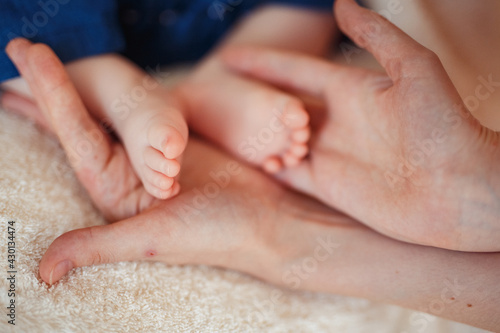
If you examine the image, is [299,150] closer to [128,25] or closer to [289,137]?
[289,137]

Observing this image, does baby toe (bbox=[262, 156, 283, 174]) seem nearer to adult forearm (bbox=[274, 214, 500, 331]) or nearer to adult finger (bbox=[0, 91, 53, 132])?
adult forearm (bbox=[274, 214, 500, 331])

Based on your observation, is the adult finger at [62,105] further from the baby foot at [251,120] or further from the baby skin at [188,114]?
the baby foot at [251,120]

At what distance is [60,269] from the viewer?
0.50 metres

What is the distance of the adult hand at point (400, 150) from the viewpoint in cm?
49

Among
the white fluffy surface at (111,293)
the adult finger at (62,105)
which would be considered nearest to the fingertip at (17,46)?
the adult finger at (62,105)

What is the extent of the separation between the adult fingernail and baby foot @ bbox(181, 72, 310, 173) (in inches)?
12.1

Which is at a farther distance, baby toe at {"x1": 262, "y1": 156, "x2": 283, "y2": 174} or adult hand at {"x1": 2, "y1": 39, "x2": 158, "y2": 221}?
baby toe at {"x1": 262, "y1": 156, "x2": 283, "y2": 174}

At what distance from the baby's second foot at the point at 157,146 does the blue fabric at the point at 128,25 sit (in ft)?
0.60

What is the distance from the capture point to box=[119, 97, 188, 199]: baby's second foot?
52cm

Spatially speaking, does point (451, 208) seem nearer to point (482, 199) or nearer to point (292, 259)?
point (482, 199)

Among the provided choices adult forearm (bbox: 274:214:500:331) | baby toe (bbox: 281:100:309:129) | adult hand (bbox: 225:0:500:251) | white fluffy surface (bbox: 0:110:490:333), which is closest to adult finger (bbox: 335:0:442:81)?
adult hand (bbox: 225:0:500:251)

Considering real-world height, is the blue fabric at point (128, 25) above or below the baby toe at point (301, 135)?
below

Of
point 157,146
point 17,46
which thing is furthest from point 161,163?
point 17,46

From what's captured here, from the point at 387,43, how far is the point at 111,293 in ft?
1.52
